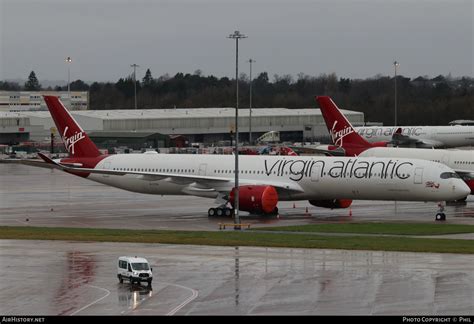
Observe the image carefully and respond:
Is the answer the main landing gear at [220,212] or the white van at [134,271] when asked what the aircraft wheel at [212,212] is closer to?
the main landing gear at [220,212]

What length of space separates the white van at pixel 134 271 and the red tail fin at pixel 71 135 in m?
36.6

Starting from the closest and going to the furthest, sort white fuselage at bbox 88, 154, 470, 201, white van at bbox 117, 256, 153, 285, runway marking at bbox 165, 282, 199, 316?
runway marking at bbox 165, 282, 199, 316 < white van at bbox 117, 256, 153, 285 < white fuselage at bbox 88, 154, 470, 201

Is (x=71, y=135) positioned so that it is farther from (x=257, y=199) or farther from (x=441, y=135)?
(x=441, y=135)

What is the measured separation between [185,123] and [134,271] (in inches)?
5294

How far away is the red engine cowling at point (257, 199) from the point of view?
64.7 meters

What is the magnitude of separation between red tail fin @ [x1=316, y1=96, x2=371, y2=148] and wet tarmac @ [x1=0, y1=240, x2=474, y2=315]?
163 feet

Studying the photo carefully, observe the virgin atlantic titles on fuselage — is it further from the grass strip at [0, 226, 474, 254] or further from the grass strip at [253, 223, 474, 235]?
the grass strip at [0, 226, 474, 254]

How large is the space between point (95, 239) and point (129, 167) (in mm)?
19718

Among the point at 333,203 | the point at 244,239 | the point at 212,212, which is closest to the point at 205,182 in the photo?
the point at 212,212

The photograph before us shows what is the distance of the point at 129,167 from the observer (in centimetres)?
7181

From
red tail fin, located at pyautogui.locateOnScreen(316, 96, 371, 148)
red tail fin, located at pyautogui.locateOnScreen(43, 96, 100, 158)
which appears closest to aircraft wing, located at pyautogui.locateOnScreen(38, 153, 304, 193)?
red tail fin, located at pyautogui.locateOnScreen(43, 96, 100, 158)

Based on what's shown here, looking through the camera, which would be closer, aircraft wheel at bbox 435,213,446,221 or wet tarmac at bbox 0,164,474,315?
wet tarmac at bbox 0,164,474,315

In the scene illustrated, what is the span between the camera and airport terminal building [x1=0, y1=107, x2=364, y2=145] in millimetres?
165875

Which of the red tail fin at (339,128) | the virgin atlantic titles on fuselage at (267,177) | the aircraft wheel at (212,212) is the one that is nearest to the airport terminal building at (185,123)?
the red tail fin at (339,128)
